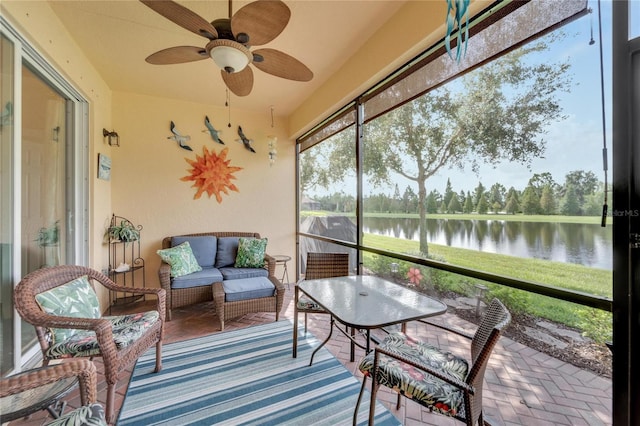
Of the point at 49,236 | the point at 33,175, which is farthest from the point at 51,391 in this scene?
the point at 33,175

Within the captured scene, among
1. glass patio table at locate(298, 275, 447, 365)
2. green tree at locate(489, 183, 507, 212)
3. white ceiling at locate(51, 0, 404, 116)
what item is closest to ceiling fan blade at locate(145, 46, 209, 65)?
white ceiling at locate(51, 0, 404, 116)

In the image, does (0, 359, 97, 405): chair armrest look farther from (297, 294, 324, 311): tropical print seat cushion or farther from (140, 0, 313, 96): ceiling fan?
(140, 0, 313, 96): ceiling fan

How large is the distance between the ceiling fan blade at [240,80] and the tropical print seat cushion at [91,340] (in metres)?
1.97

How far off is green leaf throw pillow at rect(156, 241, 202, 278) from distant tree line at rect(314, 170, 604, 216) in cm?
274

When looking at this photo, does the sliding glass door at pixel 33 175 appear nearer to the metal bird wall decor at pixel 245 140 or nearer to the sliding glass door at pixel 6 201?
the sliding glass door at pixel 6 201

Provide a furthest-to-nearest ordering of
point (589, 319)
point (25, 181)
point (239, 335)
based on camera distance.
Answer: point (239, 335) → point (25, 181) → point (589, 319)

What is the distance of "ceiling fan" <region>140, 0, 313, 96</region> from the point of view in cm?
136

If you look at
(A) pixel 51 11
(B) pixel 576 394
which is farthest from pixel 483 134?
(A) pixel 51 11

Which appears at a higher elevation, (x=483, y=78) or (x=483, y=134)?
(x=483, y=78)

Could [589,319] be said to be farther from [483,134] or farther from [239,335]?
[239,335]

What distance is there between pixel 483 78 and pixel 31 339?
389 centimetres

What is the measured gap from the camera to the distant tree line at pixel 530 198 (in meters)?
1.31

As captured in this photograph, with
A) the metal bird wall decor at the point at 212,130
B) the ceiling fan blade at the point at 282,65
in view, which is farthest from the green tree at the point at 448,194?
the metal bird wall decor at the point at 212,130

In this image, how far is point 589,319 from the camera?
132 cm
